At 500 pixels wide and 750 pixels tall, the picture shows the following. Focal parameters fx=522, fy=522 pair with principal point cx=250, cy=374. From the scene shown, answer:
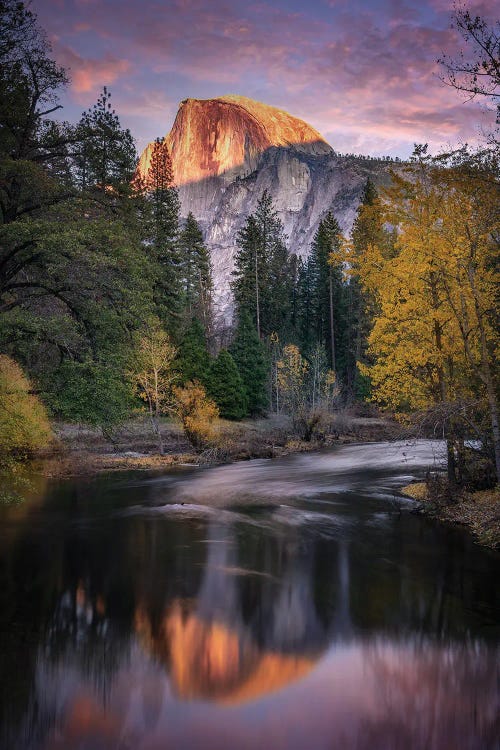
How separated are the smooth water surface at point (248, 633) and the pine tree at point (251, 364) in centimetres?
3039

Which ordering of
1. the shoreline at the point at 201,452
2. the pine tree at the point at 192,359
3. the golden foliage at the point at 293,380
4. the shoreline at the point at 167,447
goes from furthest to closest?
the pine tree at the point at 192,359, the golden foliage at the point at 293,380, the shoreline at the point at 167,447, the shoreline at the point at 201,452

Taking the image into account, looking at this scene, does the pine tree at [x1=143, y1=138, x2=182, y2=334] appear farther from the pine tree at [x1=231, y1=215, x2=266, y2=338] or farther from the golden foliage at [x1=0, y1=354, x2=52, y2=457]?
the golden foliage at [x1=0, y1=354, x2=52, y2=457]

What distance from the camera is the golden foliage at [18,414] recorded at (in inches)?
533

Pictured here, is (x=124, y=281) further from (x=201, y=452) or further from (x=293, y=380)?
(x=293, y=380)

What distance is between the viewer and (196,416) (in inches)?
1265

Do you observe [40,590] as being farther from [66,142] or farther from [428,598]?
[66,142]

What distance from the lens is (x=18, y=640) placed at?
8578 millimetres

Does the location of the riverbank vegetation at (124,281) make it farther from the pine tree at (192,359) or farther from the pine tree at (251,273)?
the pine tree at (251,273)

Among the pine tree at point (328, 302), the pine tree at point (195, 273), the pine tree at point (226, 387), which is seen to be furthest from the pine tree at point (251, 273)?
the pine tree at point (226, 387)

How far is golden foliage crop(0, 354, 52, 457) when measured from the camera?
13531 mm

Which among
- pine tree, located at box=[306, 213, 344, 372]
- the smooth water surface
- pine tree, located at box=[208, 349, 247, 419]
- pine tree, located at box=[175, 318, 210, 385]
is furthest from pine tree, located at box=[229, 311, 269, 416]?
the smooth water surface

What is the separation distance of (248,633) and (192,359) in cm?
3585

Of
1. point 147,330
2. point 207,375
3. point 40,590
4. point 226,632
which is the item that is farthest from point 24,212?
point 207,375

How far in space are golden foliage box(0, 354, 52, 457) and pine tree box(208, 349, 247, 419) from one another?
16.7 m
